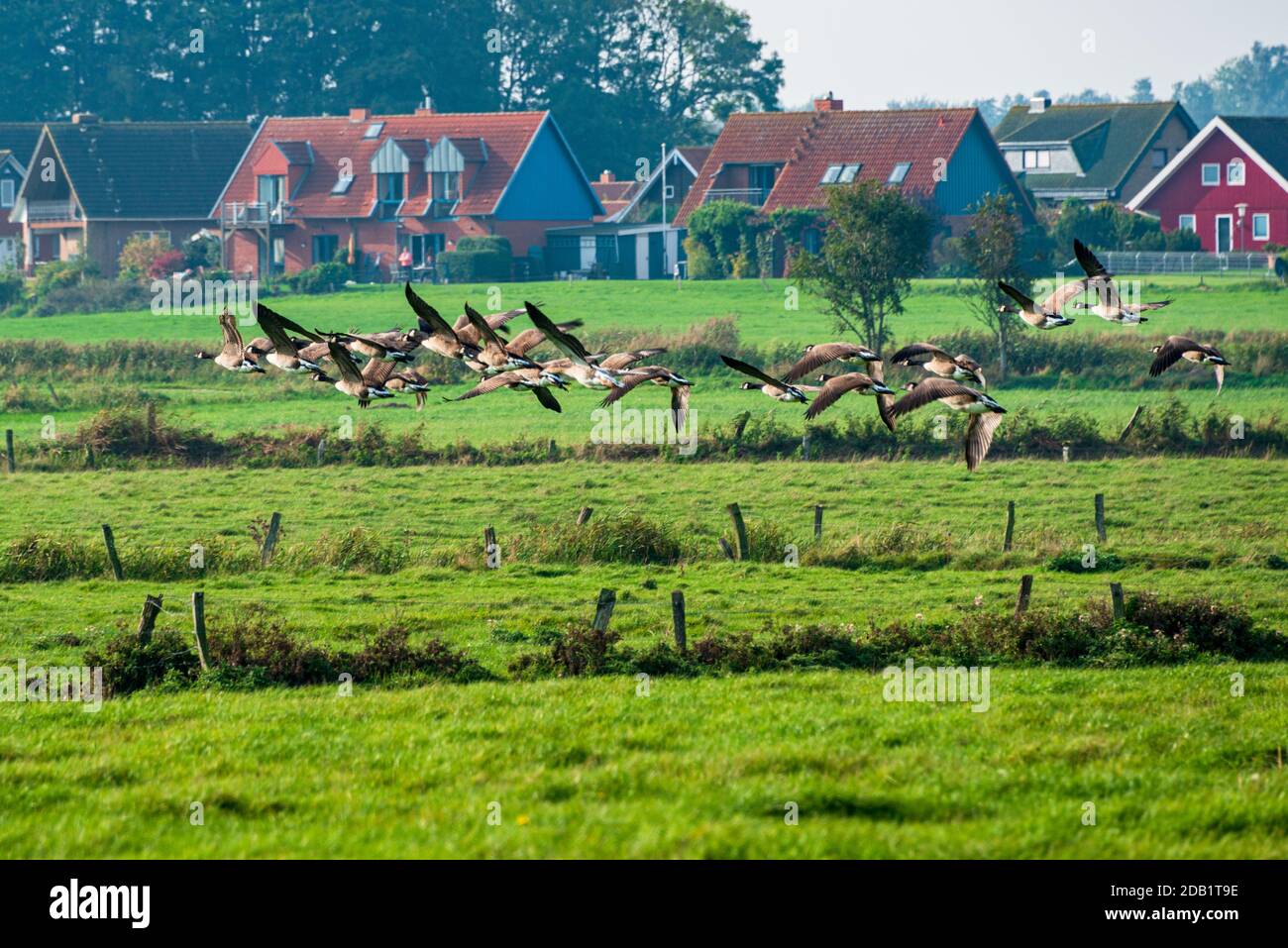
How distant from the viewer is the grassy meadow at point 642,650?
15.9 meters

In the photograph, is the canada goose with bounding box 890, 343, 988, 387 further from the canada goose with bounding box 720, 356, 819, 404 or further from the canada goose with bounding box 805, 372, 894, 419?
the canada goose with bounding box 720, 356, 819, 404

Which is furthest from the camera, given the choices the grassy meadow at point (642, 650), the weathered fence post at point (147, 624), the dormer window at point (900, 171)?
the dormer window at point (900, 171)

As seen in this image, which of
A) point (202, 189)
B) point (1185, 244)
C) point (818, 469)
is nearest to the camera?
point (818, 469)

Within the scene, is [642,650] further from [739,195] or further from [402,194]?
[402,194]

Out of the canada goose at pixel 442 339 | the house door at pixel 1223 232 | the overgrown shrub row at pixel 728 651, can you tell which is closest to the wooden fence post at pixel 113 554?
the overgrown shrub row at pixel 728 651

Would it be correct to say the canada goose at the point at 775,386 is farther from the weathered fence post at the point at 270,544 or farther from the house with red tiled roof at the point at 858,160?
the house with red tiled roof at the point at 858,160

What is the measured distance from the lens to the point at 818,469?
149 ft

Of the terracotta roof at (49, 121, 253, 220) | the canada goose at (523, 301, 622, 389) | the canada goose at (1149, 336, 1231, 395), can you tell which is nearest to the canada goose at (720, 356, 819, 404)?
the canada goose at (523, 301, 622, 389)

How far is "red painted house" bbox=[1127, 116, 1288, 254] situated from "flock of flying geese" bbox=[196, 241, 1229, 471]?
94558 millimetres

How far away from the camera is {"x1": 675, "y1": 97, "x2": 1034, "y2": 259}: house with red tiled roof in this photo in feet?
327

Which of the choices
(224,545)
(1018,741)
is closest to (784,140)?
(224,545)

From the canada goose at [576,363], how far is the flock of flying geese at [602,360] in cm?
1

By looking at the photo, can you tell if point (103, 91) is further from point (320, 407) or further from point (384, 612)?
point (384, 612)

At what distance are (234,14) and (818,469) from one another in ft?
334
